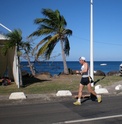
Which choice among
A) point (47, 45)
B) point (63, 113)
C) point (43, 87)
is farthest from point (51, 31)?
point (63, 113)

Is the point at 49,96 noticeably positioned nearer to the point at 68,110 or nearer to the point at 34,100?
the point at 34,100

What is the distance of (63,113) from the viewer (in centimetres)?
736

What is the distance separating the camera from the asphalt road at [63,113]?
6.50 m

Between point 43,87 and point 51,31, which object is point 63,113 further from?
point 51,31

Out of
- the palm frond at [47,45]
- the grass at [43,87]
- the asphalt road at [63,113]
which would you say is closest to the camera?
the asphalt road at [63,113]

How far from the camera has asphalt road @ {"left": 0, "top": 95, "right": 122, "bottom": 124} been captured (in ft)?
21.3

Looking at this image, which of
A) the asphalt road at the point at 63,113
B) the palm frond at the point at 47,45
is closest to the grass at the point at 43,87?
the asphalt road at the point at 63,113

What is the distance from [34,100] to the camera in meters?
9.51

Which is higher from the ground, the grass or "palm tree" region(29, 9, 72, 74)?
"palm tree" region(29, 9, 72, 74)

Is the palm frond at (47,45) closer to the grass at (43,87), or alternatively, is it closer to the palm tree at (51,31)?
the palm tree at (51,31)

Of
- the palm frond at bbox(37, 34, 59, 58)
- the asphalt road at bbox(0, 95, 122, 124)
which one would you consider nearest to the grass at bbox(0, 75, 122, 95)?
the asphalt road at bbox(0, 95, 122, 124)

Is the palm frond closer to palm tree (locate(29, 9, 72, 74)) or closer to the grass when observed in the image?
palm tree (locate(29, 9, 72, 74))

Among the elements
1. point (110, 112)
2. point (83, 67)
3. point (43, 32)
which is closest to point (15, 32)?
point (83, 67)

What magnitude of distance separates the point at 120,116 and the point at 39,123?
243cm
